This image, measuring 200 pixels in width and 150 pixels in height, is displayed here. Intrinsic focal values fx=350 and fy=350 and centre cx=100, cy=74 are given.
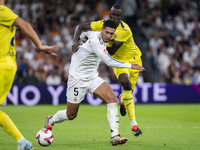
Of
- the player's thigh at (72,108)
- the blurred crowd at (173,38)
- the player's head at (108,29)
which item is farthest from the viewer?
the blurred crowd at (173,38)

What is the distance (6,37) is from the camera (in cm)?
465

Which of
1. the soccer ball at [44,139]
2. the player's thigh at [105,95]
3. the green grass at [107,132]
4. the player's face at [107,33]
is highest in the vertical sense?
the player's face at [107,33]

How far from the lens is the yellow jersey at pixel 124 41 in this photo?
7383 millimetres

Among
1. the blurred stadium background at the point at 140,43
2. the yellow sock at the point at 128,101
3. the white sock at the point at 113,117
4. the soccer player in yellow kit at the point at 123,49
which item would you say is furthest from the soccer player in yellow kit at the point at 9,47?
the blurred stadium background at the point at 140,43

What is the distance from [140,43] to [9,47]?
12.4 meters

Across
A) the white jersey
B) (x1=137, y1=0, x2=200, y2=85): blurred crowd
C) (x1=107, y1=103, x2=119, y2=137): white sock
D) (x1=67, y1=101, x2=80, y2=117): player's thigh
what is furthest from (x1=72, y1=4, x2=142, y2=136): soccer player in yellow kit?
(x1=137, y1=0, x2=200, y2=85): blurred crowd

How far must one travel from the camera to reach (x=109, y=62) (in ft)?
18.7

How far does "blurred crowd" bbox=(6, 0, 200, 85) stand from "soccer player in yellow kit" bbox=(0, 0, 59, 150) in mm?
9806

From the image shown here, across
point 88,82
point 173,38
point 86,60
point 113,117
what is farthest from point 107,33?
point 173,38

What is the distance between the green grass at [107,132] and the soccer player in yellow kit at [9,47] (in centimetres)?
109

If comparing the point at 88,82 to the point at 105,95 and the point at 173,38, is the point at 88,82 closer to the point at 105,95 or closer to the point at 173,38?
the point at 105,95

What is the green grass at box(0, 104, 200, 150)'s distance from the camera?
6066 millimetres

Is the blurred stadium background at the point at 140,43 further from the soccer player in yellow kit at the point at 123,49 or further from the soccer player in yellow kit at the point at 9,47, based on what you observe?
the soccer player in yellow kit at the point at 9,47

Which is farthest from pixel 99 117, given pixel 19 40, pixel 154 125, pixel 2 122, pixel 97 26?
pixel 19 40
